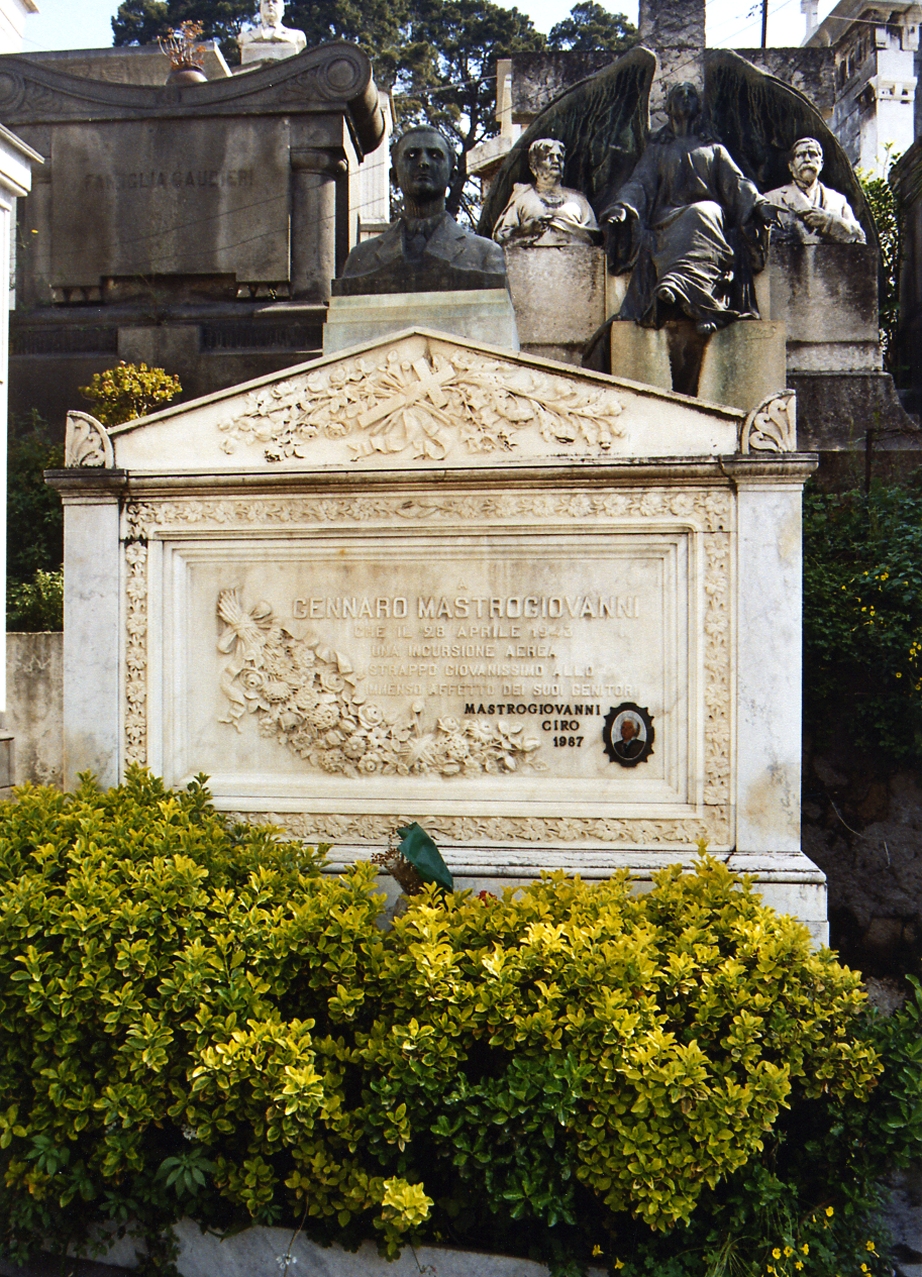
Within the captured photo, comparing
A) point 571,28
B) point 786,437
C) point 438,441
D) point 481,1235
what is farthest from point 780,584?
point 571,28

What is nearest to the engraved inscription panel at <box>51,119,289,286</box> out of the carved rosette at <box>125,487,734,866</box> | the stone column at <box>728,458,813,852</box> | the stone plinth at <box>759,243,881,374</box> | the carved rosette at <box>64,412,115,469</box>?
the stone plinth at <box>759,243,881,374</box>

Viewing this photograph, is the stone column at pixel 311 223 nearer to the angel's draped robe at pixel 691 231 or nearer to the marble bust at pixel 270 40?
the angel's draped robe at pixel 691 231

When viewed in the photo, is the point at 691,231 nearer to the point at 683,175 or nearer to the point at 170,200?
the point at 683,175

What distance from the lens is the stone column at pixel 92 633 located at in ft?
15.4

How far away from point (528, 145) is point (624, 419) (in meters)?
5.47

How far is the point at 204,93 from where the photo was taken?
11094 mm

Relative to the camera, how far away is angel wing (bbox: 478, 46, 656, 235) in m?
8.54

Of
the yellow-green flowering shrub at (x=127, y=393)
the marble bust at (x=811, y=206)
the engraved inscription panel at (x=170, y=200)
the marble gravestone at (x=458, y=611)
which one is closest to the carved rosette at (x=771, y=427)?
the marble gravestone at (x=458, y=611)

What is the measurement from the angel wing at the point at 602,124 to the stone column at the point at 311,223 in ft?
9.96

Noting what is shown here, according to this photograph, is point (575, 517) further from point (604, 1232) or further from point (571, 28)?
point (571, 28)

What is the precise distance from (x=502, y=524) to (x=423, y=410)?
0.61m

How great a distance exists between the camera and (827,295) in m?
8.27

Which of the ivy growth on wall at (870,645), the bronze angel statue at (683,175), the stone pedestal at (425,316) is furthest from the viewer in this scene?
the bronze angel statue at (683,175)

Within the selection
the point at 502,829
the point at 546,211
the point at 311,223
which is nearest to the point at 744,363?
the point at 546,211
